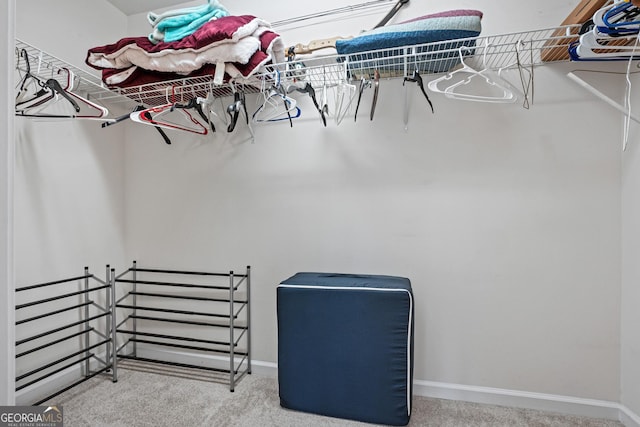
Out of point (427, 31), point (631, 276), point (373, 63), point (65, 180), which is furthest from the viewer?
point (65, 180)

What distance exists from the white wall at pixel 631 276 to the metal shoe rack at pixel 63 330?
A: 281 cm

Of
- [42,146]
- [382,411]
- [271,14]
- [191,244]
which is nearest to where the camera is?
[382,411]

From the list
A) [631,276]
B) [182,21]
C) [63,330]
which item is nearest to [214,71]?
[182,21]

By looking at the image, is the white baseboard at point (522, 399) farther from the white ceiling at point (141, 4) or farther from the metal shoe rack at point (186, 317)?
the white ceiling at point (141, 4)

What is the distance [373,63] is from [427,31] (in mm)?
310

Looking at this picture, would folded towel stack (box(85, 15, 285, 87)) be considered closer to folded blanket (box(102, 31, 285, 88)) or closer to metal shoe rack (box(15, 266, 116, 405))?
folded blanket (box(102, 31, 285, 88))

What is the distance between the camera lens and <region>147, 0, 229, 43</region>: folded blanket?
1.78 meters

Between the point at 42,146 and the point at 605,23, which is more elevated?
the point at 605,23

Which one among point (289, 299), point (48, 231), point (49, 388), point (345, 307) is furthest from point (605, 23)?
point (49, 388)

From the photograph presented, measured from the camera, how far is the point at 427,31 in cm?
151

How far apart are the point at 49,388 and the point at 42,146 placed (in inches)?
55.1

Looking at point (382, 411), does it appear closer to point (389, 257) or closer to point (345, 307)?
point (345, 307)

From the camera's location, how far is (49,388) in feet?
6.41

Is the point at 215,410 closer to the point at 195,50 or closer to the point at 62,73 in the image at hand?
the point at 195,50
